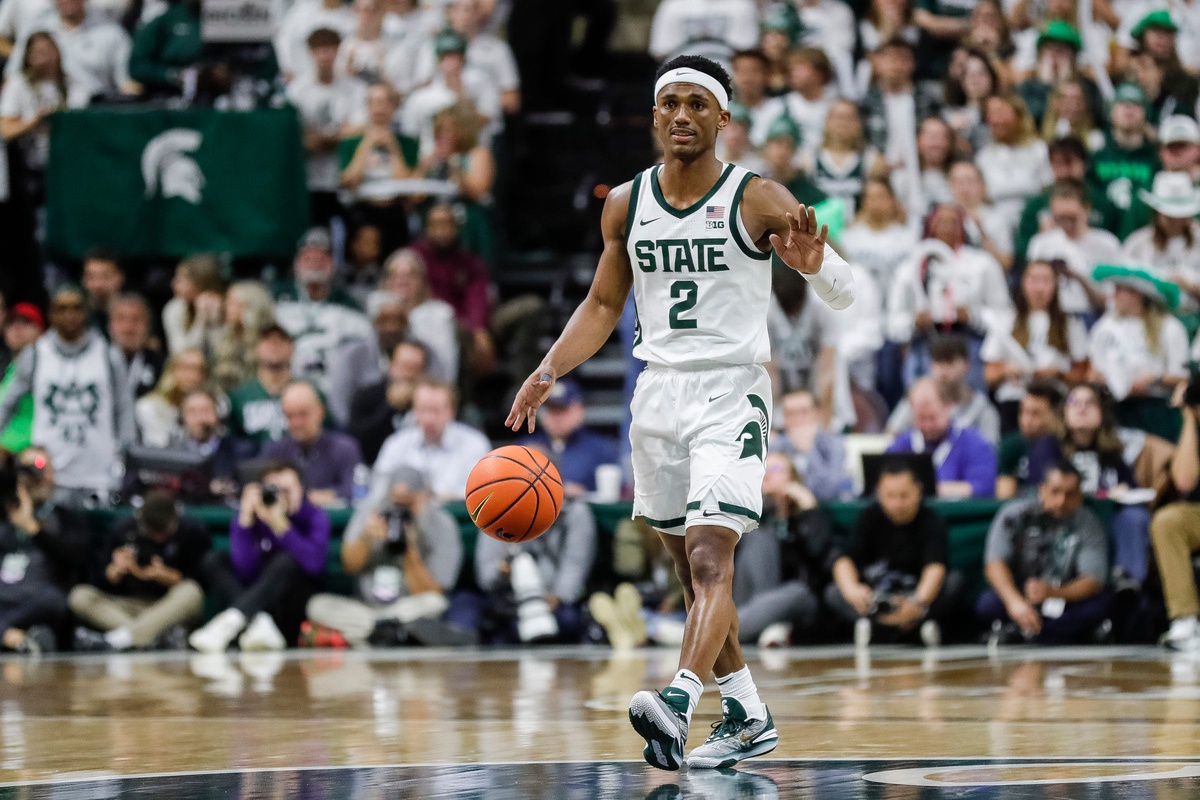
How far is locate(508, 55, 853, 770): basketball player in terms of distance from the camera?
7.02 metres

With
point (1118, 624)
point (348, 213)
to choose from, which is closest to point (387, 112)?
point (348, 213)

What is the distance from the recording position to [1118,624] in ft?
44.3

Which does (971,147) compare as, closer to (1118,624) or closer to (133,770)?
(1118,624)

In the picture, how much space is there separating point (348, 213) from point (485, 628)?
16.5 ft

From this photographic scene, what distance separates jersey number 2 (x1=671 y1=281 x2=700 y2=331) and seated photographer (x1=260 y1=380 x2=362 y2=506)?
8101 millimetres

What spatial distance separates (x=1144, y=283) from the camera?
14.6 m

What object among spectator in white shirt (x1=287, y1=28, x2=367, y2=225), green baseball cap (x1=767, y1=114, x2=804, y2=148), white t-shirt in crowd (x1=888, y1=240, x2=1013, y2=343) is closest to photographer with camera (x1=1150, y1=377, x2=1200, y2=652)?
white t-shirt in crowd (x1=888, y1=240, x2=1013, y2=343)

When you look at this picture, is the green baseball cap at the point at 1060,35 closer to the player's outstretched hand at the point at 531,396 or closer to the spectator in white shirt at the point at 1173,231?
the spectator in white shirt at the point at 1173,231

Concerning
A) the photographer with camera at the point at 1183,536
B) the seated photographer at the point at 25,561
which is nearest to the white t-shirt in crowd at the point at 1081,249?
the photographer with camera at the point at 1183,536

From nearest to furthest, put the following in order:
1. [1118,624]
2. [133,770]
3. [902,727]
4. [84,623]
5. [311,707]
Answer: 1. [133,770]
2. [902,727]
3. [311,707]
4. [1118,624]
5. [84,623]

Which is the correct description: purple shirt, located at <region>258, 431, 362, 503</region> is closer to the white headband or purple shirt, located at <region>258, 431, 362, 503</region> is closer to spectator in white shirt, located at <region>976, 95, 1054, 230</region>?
spectator in white shirt, located at <region>976, 95, 1054, 230</region>

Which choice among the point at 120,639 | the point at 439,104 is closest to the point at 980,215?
the point at 439,104

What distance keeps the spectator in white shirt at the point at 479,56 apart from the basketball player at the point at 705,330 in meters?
10.6

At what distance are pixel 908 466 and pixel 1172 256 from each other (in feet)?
11.5
